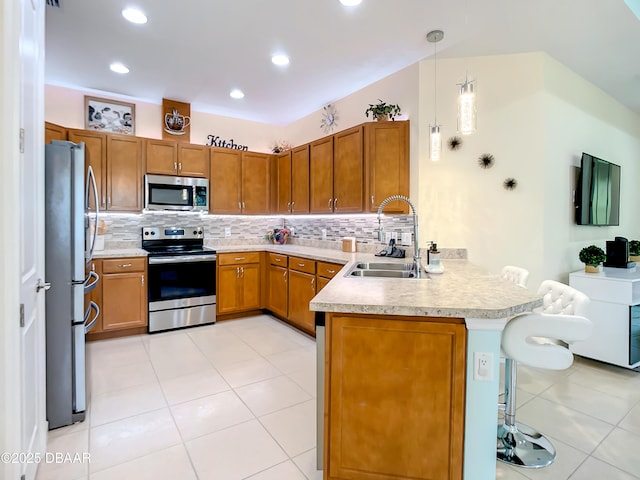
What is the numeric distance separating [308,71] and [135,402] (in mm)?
3353

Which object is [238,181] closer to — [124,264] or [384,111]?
[124,264]

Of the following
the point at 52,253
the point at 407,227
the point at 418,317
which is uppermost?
the point at 407,227

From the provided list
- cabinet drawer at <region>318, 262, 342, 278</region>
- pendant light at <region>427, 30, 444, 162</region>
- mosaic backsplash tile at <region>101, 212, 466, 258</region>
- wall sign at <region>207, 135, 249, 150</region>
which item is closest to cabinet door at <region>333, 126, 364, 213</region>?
mosaic backsplash tile at <region>101, 212, 466, 258</region>

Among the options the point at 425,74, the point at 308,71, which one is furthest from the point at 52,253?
the point at 425,74

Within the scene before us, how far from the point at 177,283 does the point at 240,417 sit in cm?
221

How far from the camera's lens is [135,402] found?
2.40m

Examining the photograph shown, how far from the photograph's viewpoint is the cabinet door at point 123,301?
359 cm

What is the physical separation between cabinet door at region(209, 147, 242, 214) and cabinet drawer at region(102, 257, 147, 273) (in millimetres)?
1144

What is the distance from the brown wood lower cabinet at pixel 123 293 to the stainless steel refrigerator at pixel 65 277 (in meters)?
1.54

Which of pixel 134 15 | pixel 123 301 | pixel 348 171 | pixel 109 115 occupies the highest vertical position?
pixel 134 15

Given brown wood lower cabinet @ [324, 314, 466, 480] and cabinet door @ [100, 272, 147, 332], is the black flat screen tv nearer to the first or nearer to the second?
brown wood lower cabinet @ [324, 314, 466, 480]

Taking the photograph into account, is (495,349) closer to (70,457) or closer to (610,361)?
(70,457)

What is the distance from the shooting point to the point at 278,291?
429 centimetres

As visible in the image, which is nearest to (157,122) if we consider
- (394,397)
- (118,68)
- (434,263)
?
(118,68)
